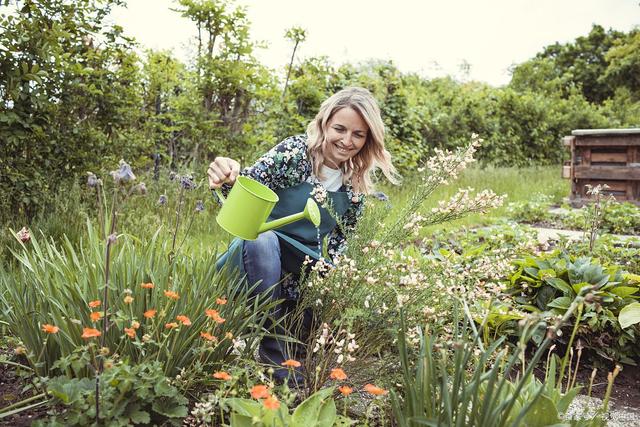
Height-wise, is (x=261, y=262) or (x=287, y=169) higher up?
(x=287, y=169)

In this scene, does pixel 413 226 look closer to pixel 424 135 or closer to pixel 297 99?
pixel 297 99

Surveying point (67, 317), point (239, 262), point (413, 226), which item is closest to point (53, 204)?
point (239, 262)

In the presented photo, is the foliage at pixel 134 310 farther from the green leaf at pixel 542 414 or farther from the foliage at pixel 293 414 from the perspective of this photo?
the green leaf at pixel 542 414

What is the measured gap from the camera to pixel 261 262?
2.26 m

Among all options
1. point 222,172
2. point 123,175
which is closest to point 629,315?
point 222,172

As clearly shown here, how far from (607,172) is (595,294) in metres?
6.51

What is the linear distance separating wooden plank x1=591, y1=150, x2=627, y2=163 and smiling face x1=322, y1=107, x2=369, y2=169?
681 centimetres

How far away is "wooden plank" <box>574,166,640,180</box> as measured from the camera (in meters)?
8.07

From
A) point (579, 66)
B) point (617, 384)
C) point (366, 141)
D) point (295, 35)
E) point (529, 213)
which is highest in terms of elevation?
point (579, 66)

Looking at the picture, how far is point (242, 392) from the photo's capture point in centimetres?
177

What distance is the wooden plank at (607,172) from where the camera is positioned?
8070 mm

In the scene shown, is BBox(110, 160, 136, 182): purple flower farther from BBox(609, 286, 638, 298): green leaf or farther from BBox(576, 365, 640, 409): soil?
BBox(609, 286, 638, 298): green leaf

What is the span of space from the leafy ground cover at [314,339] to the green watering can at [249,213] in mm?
163

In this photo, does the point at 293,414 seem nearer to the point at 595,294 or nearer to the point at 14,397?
the point at 14,397
